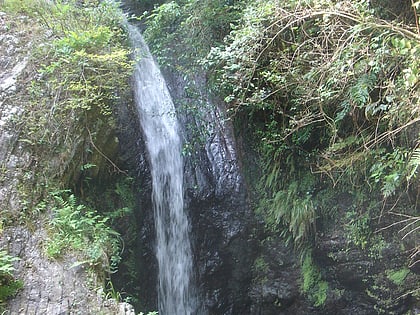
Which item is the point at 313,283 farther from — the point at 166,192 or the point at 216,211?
the point at 166,192

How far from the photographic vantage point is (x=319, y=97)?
4203 mm

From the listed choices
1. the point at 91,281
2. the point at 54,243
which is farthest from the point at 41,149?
the point at 91,281

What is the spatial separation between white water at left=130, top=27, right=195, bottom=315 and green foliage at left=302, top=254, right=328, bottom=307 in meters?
1.98

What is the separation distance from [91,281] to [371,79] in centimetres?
358

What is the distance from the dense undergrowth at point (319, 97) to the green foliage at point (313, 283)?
29mm

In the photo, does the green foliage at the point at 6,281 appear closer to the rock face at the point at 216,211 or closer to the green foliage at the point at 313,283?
the rock face at the point at 216,211

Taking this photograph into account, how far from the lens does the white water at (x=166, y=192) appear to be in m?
6.36

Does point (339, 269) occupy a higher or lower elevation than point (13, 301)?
lower

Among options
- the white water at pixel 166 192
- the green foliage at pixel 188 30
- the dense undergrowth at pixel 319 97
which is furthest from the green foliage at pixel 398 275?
the green foliage at pixel 188 30

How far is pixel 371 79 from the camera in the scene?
3832mm

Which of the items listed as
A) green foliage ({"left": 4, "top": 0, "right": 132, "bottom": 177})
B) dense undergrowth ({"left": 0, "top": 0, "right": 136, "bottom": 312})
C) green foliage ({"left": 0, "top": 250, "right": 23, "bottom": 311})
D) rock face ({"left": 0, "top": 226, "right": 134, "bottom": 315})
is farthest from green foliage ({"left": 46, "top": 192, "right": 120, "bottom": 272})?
green foliage ({"left": 4, "top": 0, "right": 132, "bottom": 177})

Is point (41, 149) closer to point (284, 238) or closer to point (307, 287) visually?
point (284, 238)

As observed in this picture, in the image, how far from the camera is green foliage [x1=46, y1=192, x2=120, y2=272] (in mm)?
4055

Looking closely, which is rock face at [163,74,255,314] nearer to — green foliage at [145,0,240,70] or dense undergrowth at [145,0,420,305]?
dense undergrowth at [145,0,420,305]
